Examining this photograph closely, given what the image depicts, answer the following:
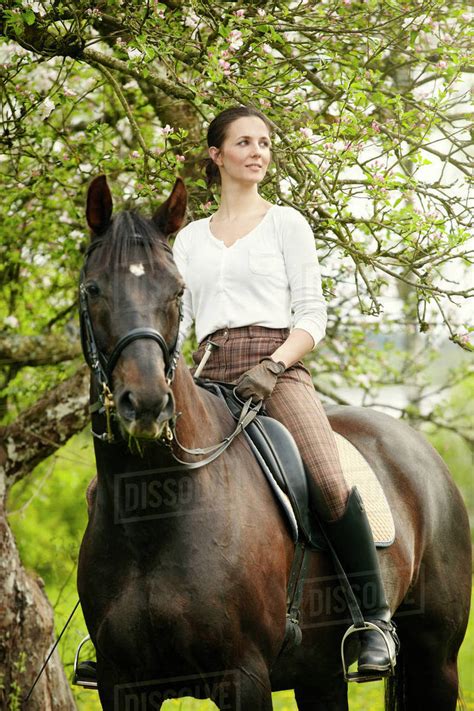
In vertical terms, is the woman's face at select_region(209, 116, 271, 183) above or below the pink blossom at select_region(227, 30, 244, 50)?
below

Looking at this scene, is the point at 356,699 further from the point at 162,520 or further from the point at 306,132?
the point at 162,520

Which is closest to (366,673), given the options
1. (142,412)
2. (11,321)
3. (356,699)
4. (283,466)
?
(283,466)

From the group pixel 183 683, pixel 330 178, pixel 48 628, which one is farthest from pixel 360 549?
pixel 48 628

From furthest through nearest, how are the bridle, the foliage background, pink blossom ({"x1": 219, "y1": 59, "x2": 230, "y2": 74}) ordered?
the foliage background → pink blossom ({"x1": 219, "y1": 59, "x2": 230, "y2": 74}) → the bridle

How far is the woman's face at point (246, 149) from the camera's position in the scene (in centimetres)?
411

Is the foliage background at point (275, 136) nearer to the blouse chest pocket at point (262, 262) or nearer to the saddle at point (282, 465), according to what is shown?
the blouse chest pocket at point (262, 262)

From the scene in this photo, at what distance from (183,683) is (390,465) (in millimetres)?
2000

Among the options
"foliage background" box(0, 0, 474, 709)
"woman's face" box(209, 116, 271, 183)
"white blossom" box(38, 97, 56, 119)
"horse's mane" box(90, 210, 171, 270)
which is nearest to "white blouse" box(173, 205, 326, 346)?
"woman's face" box(209, 116, 271, 183)

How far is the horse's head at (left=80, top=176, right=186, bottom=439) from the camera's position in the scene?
9.53ft

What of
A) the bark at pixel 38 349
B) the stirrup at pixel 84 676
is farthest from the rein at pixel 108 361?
the bark at pixel 38 349

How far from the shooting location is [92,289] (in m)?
3.18

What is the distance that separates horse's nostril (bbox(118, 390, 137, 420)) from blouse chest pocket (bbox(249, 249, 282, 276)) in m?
1.25

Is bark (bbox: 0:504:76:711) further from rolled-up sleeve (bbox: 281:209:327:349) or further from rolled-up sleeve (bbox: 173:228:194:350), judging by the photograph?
rolled-up sleeve (bbox: 281:209:327:349)

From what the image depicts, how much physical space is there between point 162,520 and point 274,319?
3.53ft
